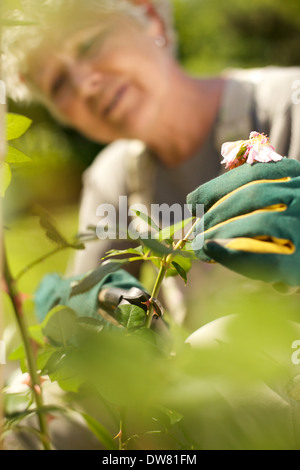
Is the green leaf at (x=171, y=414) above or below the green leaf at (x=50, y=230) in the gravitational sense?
below

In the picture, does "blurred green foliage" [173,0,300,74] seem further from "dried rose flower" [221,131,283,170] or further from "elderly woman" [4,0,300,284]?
"dried rose flower" [221,131,283,170]

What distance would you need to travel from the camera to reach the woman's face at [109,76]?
1.48 metres

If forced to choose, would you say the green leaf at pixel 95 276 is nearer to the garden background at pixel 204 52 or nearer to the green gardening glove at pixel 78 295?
the green gardening glove at pixel 78 295

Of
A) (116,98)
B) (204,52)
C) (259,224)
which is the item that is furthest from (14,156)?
(204,52)

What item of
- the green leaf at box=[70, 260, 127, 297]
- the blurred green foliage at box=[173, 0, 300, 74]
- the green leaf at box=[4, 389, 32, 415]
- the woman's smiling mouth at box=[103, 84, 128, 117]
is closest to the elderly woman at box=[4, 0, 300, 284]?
the woman's smiling mouth at box=[103, 84, 128, 117]

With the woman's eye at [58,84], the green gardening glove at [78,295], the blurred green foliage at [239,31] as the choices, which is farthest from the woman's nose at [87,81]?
the blurred green foliage at [239,31]

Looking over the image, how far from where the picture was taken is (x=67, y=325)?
0.46 meters

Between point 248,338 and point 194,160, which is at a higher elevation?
point 194,160

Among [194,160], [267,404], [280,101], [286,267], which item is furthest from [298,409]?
[194,160]

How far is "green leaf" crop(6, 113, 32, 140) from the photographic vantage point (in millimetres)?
459

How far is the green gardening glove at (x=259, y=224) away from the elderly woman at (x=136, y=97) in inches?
35.6

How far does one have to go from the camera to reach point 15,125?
0.46m
